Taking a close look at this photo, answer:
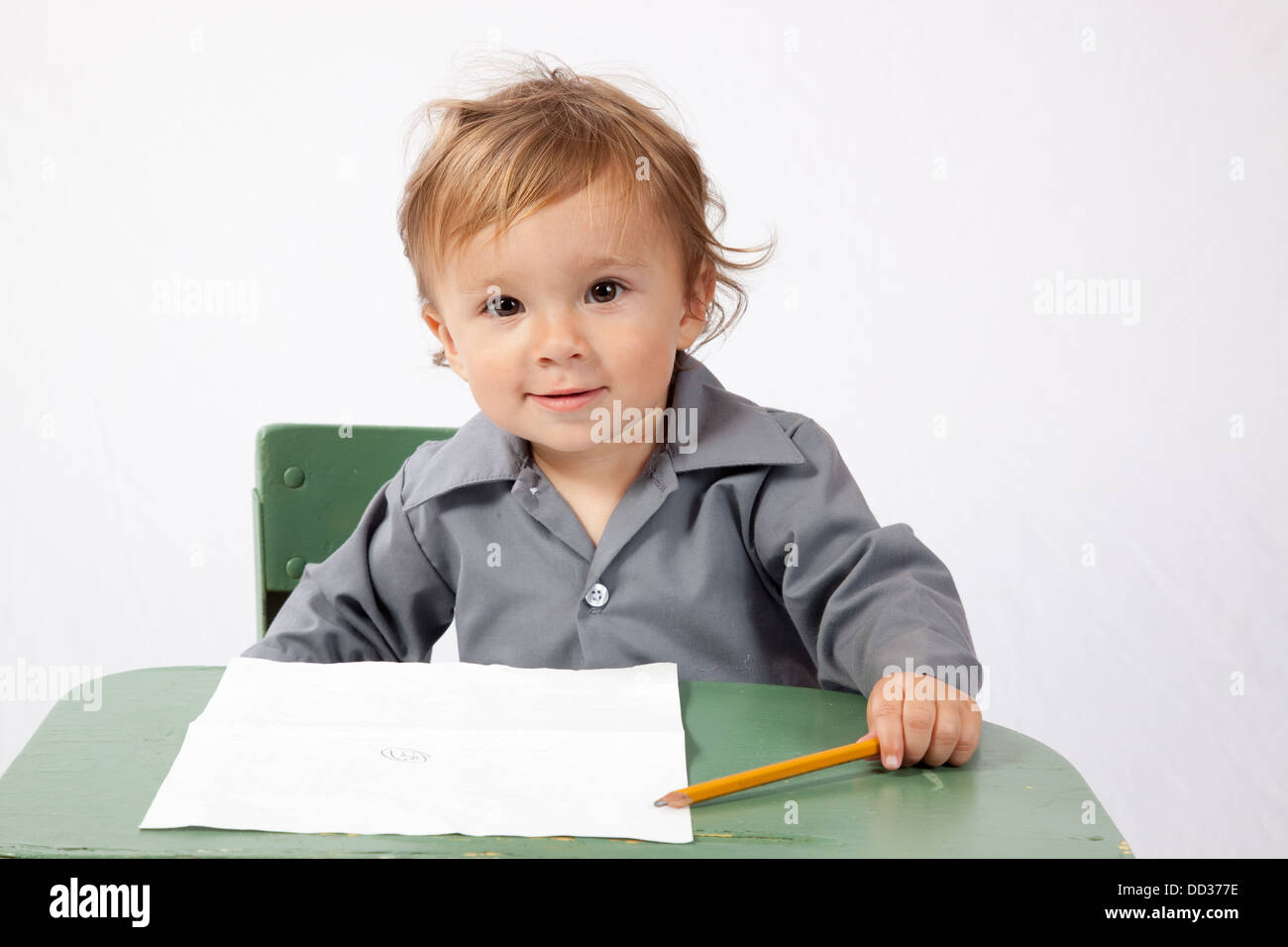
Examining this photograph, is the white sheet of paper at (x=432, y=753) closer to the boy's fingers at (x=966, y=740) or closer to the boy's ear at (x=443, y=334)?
the boy's fingers at (x=966, y=740)

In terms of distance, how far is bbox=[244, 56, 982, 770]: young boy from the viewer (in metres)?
1.10

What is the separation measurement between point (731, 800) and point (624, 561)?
1.35 ft

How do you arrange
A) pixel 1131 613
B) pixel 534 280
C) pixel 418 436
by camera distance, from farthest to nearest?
pixel 1131 613 → pixel 418 436 → pixel 534 280

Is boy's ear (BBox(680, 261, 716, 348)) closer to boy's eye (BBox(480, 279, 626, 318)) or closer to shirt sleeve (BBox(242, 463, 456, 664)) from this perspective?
boy's eye (BBox(480, 279, 626, 318))

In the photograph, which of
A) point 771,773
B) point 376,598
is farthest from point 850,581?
point 376,598

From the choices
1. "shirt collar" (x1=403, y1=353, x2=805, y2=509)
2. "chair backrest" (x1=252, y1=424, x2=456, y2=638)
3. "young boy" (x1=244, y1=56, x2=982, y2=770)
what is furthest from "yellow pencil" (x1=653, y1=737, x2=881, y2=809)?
"chair backrest" (x1=252, y1=424, x2=456, y2=638)

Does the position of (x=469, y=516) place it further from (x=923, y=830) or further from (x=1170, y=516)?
(x=1170, y=516)

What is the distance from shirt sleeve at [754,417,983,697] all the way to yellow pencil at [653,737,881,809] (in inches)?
4.2

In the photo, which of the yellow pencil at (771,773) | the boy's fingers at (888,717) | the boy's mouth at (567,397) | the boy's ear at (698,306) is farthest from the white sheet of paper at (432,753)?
the boy's ear at (698,306)

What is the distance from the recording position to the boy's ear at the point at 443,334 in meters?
1.23

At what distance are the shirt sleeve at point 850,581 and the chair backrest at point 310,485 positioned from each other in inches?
14.2

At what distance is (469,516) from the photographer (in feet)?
4.03
